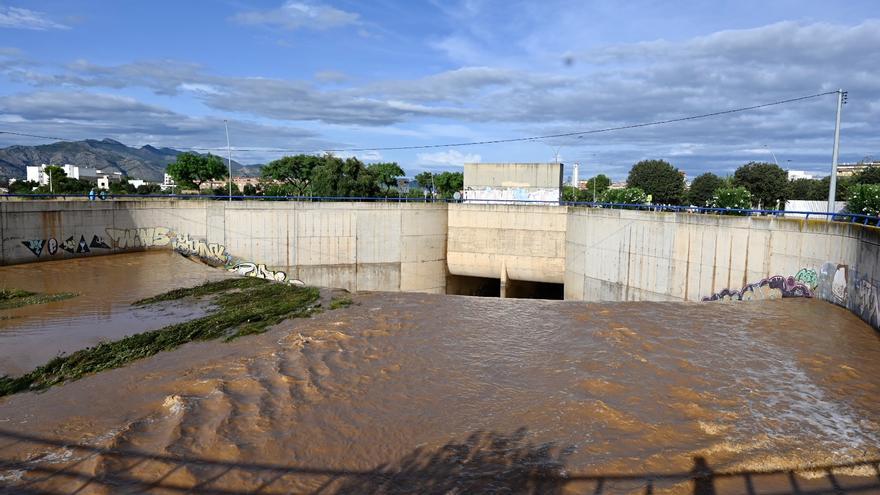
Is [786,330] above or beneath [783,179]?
beneath

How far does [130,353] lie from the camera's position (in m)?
12.4

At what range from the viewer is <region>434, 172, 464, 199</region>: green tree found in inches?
4021

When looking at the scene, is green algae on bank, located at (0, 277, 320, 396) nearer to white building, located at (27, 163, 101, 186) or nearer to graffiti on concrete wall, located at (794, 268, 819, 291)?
graffiti on concrete wall, located at (794, 268, 819, 291)

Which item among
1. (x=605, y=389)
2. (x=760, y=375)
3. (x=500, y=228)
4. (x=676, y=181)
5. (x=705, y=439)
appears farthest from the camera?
(x=676, y=181)

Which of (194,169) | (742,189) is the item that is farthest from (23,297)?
(194,169)

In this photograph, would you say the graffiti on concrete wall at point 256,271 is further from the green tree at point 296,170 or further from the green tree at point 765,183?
the green tree at point 765,183

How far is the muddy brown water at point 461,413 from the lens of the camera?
7.30m

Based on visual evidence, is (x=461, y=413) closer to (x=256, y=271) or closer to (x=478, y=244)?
(x=256, y=271)

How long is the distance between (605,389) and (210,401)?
736 cm

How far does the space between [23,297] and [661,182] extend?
259ft

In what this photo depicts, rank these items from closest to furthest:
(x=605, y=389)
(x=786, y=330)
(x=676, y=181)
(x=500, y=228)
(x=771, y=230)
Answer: (x=605, y=389), (x=786, y=330), (x=771, y=230), (x=500, y=228), (x=676, y=181)

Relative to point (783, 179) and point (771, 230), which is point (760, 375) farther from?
point (783, 179)

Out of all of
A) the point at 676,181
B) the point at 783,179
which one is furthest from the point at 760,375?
the point at 676,181

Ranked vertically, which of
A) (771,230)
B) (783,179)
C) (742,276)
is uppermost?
(783,179)
